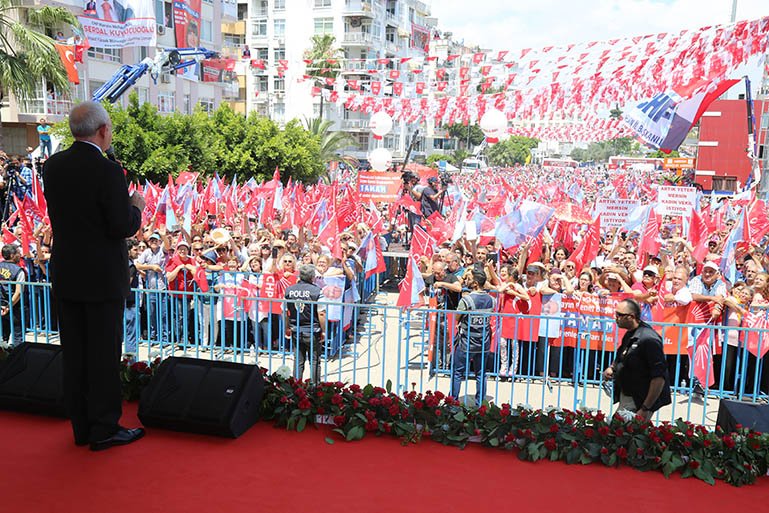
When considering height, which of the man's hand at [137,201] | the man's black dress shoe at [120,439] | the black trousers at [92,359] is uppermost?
the man's hand at [137,201]

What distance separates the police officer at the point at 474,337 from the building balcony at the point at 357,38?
5793cm

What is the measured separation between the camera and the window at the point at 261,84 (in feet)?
208

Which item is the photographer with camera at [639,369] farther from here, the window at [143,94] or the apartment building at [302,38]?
the apartment building at [302,38]

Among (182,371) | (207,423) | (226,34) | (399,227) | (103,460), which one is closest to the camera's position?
(103,460)

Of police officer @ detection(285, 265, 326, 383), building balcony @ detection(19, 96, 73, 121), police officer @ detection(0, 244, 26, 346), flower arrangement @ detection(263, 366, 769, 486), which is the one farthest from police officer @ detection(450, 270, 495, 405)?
building balcony @ detection(19, 96, 73, 121)

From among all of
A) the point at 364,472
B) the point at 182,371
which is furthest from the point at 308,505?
the point at 182,371

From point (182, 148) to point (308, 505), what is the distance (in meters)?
20.1

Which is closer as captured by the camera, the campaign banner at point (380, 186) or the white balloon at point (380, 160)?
the campaign banner at point (380, 186)

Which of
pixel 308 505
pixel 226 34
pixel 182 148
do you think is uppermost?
pixel 226 34

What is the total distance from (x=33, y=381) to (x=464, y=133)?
87.7 metres

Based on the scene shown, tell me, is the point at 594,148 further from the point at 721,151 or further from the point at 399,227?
the point at 399,227

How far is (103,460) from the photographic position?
390 cm

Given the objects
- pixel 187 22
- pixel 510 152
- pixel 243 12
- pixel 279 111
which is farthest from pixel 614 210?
pixel 510 152

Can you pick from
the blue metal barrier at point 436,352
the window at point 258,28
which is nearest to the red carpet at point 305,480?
the blue metal barrier at point 436,352
